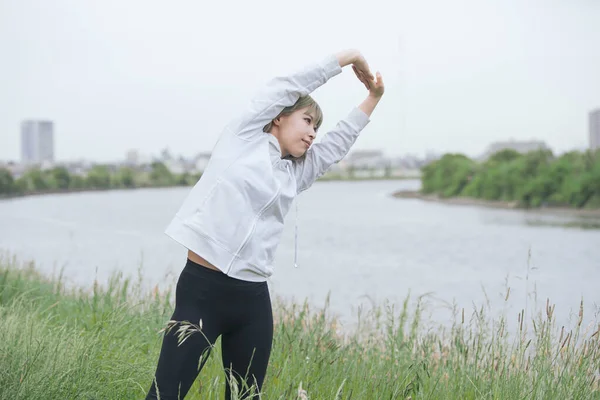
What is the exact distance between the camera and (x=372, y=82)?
2684mm

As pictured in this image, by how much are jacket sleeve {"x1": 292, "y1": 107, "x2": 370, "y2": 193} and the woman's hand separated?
10cm

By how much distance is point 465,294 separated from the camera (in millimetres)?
12891

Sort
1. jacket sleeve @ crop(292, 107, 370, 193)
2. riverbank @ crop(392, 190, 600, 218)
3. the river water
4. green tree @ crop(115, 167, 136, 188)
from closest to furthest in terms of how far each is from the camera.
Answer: jacket sleeve @ crop(292, 107, 370, 193), the river water, riverbank @ crop(392, 190, 600, 218), green tree @ crop(115, 167, 136, 188)

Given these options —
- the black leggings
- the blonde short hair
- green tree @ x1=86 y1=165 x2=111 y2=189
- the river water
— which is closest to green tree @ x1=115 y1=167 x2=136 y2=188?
green tree @ x1=86 y1=165 x2=111 y2=189

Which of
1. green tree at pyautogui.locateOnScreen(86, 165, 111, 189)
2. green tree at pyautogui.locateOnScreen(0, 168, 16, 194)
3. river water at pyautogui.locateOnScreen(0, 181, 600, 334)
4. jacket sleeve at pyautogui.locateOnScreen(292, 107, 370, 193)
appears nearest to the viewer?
jacket sleeve at pyautogui.locateOnScreen(292, 107, 370, 193)

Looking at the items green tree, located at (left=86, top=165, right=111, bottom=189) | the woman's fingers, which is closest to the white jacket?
the woman's fingers

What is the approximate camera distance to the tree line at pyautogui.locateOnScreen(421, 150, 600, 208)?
84.1 ft

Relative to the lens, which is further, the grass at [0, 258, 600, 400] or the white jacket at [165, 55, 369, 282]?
the grass at [0, 258, 600, 400]

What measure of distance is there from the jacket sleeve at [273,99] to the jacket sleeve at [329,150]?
0.87 ft

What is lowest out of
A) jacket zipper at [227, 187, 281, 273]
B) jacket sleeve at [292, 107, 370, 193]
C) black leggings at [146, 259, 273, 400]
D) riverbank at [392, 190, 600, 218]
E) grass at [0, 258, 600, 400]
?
riverbank at [392, 190, 600, 218]

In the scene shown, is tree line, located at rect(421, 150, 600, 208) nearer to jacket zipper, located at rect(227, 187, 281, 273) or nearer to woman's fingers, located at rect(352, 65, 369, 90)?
woman's fingers, located at rect(352, 65, 369, 90)

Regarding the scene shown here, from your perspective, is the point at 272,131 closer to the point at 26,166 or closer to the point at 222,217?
the point at 222,217

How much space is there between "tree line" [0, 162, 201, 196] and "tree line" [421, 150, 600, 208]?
2092cm

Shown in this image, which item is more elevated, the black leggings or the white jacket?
the white jacket
